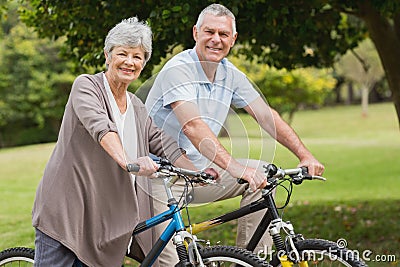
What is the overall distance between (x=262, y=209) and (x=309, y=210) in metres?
7.49

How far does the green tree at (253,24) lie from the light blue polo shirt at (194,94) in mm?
2016

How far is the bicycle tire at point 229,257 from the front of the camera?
142 inches

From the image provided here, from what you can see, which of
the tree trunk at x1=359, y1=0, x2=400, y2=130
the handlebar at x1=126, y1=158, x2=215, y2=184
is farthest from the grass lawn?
the tree trunk at x1=359, y1=0, x2=400, y2=130

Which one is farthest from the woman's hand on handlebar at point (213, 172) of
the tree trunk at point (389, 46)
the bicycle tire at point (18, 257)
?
the tree trunk at point (389, 46)

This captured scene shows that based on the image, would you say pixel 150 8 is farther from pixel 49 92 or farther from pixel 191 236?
pixel 49 92

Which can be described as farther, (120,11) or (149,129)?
(120,11)

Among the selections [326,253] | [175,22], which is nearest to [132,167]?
[326,253]

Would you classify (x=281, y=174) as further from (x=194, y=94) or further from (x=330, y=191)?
(x=330, y=191)

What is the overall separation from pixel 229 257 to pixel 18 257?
1.42 metres

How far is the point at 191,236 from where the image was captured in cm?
374

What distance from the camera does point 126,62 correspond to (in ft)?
12.5

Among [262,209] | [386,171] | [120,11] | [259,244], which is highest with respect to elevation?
[120,11]

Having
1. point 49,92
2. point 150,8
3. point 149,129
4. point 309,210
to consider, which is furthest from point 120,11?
point 49,92

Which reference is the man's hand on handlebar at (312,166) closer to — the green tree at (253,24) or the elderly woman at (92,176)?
the elderly woman at (92,176)
